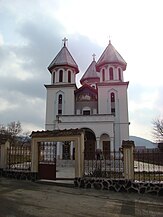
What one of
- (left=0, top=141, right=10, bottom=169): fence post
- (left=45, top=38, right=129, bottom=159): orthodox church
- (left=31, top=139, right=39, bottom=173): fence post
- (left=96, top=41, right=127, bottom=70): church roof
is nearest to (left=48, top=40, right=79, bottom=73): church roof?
(left=45, top=38, right=129, bottom=159): orthodox church

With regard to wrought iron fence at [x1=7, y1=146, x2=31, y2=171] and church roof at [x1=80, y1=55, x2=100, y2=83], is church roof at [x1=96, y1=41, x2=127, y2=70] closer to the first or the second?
church roof at [x1=80, y1=55, x2=100, y2=83]

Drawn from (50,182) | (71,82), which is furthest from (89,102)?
(50,182)

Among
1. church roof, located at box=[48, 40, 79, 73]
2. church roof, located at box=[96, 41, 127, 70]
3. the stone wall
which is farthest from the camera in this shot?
church roof, located at box=[48, 40, 79, 73]

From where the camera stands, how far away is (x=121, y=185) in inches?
409

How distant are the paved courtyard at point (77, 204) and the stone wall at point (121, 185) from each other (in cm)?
55

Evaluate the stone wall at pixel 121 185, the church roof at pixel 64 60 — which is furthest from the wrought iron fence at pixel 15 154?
the church roof at pixel 64 60

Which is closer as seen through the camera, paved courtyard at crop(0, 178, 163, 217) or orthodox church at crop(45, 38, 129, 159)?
paved courtyard at crop(0, 178, 163, 217)

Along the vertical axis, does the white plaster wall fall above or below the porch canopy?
above

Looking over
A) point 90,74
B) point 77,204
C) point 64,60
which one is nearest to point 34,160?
point 77,204

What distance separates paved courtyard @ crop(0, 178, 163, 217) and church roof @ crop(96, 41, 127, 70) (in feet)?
85.7

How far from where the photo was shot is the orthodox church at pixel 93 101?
1146 inches

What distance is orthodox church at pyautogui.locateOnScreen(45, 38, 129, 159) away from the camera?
2911cm

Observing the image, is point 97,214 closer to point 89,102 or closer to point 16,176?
point 16,176

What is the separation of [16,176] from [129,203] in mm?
7316
